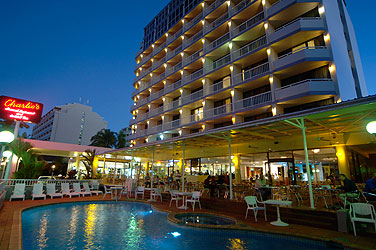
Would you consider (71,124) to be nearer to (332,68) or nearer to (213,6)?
(213,6)

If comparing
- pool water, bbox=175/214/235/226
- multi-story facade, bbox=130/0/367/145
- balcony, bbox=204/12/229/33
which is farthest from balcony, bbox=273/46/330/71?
pool water, bbox=175/214/235/226

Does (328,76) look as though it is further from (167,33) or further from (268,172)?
(167,33)

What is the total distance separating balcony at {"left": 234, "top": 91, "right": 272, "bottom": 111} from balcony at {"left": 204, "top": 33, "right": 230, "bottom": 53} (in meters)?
6.92

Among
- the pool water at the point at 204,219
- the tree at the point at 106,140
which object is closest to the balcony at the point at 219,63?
the pool water at the point at 204,219

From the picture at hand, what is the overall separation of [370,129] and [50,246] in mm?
8152

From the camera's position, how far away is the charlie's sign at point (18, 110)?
13844mm

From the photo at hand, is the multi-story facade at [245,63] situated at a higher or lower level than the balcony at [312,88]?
higher

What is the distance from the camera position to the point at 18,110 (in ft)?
46.8

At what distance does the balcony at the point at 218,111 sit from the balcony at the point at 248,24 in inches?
276

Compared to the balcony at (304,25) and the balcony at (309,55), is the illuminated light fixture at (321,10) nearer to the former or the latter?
the balcony at (304,25)

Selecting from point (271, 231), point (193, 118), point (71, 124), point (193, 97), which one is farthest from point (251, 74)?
point (71, 124)

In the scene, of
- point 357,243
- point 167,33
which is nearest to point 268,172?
point 357,243

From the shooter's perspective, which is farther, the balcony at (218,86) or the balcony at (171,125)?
the balcony at (171,125)

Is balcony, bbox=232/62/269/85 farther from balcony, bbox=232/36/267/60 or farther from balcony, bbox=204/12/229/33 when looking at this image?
balcony, bbox=204/12/229/33
